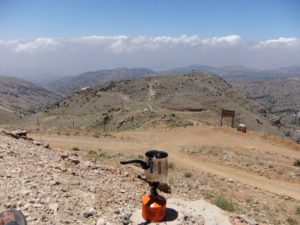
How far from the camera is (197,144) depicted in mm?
28328

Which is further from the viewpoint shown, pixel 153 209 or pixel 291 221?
pixel 291 221

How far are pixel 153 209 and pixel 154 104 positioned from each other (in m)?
59.9

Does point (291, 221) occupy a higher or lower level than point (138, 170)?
lower

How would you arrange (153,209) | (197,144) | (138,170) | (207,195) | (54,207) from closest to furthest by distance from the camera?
(54,207) → (153,209) → (138,170) → (207,195) → (197,144)

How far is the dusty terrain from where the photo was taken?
15.8 m

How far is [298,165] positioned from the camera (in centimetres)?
2416

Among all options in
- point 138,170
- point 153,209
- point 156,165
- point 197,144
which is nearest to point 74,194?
A: point 153,209

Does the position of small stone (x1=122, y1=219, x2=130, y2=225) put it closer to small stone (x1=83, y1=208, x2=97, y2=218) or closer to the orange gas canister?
the orange gas canister

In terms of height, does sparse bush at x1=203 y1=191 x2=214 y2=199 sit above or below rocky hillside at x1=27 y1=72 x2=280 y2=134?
above

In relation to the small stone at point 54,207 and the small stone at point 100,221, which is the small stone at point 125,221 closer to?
the small stone at point 100,221

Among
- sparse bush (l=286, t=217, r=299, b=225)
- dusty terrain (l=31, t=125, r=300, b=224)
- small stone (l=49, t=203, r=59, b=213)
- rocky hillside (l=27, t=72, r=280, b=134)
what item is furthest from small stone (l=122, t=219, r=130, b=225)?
rocky hillside (l=27, t=72, r=280, b=134)

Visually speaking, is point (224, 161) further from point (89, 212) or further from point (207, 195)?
point (89, 212)

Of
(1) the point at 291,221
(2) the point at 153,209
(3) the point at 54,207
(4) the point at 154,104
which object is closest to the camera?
(3) the point at 54,207

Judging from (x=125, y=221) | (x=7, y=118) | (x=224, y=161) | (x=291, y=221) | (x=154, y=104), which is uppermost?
(x=125, y=221)
